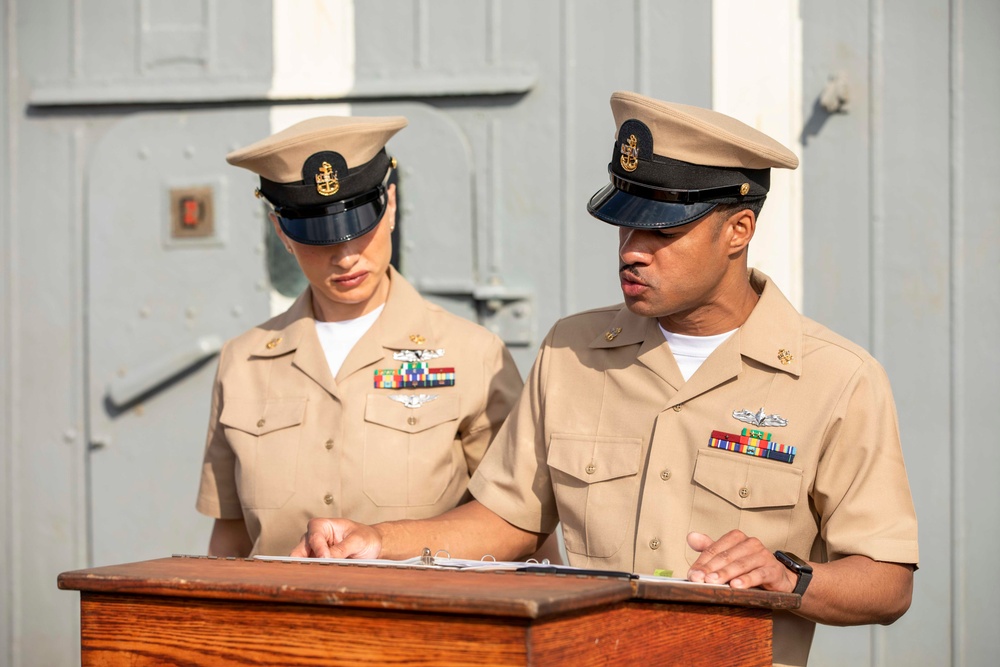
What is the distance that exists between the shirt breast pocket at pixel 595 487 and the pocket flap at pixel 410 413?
41 centimetres

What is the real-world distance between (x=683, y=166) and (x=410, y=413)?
0.90m

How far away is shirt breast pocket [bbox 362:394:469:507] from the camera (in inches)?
111

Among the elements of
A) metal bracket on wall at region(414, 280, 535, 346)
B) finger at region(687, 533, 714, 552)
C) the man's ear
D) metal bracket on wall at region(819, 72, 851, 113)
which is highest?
metal bracket on wall at region(819, 72, 851, 113)

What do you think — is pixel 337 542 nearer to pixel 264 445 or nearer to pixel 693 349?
pixel 264 445

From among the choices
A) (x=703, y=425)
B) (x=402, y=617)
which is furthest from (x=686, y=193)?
(x=402, y=617)

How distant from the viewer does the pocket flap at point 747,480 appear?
7.54 ft

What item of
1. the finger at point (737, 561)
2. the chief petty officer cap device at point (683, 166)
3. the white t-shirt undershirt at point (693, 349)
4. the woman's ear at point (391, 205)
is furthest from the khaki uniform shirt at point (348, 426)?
the finger at point (737, 561)

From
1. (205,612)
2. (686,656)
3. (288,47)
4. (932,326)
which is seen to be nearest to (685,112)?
(686,656)

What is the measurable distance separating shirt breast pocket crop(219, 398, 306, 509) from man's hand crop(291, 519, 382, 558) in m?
0.50

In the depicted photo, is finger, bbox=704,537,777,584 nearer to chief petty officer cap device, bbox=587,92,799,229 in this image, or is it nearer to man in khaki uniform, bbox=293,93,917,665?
man in khaki uniform, bbox=293,93,917,665

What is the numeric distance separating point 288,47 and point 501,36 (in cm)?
72

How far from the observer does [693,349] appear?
2492mm

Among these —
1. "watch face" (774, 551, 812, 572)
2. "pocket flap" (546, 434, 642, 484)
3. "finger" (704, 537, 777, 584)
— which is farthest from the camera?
"pocket flap" (546, 434, 642, 484)

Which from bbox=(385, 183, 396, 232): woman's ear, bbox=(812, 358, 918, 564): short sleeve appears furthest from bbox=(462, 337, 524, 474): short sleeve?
bbox=(812, 358, 918, 564): short sleeve
